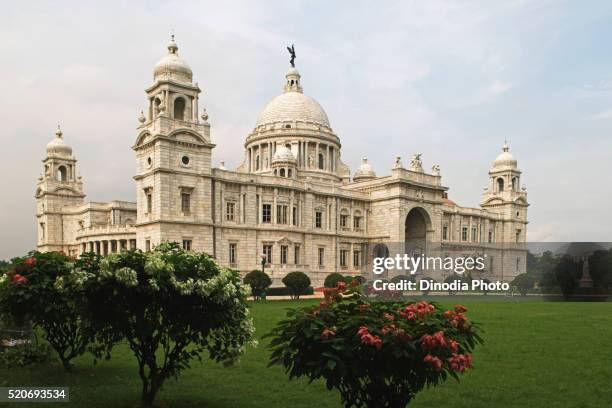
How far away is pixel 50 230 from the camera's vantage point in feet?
222

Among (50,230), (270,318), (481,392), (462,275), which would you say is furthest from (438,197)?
(481,392)

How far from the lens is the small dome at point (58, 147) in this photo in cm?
7000

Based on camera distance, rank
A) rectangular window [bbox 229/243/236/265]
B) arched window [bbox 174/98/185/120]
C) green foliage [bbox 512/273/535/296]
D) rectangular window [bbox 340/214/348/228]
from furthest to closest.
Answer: rectangular window [bbox 340/214/348/228]
rectangular window [bbox 229/243/236/265]
arched window [bbox 174/98/185/120]
green foliage [bbox 512/273/535/296]

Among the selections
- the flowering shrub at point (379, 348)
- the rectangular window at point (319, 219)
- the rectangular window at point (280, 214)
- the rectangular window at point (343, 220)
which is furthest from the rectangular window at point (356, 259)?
the flowering shrub at point (379, 348)

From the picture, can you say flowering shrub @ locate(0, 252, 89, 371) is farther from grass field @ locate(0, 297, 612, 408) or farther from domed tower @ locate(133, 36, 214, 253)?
domed tower @ locate(133, 36, 214, 253)

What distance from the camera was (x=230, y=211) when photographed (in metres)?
46.1

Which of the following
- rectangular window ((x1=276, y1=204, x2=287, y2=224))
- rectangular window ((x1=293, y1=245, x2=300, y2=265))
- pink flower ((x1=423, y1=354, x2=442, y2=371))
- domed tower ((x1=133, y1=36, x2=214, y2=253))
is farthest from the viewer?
rectangular window ((x1=293, y1=245, x2=300, y2=265))

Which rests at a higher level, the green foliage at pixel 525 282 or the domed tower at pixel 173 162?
the domed tower at pixel 173 162

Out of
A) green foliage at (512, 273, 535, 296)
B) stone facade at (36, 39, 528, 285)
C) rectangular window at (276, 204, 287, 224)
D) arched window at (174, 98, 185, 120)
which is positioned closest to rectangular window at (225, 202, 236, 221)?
stone facade at (36, 39, 528, 285)

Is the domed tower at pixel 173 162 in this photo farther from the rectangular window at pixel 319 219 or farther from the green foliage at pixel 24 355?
the green foliage at pixel 24 355

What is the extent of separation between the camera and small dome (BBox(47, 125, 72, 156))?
70.0 m

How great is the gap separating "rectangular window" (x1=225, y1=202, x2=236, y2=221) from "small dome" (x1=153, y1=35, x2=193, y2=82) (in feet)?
35.8

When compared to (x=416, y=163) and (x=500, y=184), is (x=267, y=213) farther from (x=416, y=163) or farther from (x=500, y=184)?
(x=500, y=184)

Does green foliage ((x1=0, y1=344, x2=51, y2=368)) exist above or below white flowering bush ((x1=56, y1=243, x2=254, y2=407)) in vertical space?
below
